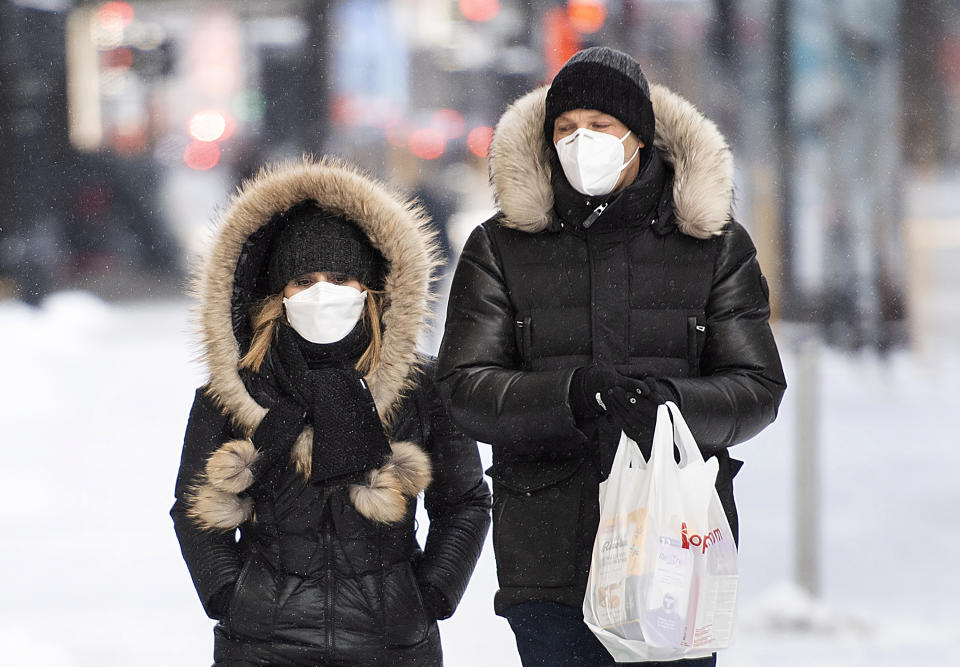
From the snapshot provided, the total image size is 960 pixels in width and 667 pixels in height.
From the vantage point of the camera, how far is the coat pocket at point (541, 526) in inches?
96.3

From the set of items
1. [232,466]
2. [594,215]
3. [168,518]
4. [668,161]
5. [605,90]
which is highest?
[605,90]

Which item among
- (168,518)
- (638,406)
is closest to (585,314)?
(638,406)

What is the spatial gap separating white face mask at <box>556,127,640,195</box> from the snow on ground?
2513 mm

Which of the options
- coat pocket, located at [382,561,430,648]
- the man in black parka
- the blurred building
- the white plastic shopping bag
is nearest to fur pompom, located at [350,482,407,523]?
coat pocket, located at [382,561,430,648]

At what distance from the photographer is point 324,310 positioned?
104 inches

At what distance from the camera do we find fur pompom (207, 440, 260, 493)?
262 centimetres

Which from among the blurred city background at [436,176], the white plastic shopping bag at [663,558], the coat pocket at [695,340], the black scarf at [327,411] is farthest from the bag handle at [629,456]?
the blurred city background at [436,176]

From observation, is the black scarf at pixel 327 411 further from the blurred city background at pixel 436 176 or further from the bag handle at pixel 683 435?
the blurred city background at pixel 436 176

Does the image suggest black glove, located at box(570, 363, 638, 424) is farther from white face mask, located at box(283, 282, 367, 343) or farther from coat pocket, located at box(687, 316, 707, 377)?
white face mask, located at box(283, 282, 367, 343)

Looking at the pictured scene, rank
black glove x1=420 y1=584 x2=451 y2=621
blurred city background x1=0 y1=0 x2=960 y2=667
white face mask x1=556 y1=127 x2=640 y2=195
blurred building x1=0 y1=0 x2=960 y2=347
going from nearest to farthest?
white face mask x1=556 y1=127 x2=640 y2=195 < black glove x1=420 y1=584 x2=451 y2=621 < blurred city background x1=0 y1=0 x2=960 y2=667 < blurred building x1=0 y1=0 x2=960 y2=347

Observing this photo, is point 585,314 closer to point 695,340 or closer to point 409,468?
point 695,340

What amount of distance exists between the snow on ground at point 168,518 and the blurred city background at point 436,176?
23 millimetres

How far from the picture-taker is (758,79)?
24.9 ft

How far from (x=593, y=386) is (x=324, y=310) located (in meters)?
0.62
